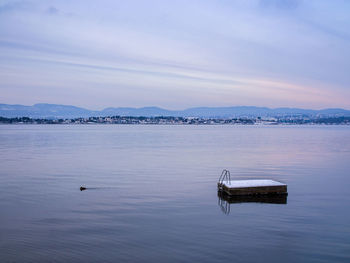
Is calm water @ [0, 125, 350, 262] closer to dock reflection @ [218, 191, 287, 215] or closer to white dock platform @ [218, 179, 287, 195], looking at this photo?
dock reflection @ [218, 191, 287, 215]

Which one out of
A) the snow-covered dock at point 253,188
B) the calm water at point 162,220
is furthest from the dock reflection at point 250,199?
the calm water at point 162,220

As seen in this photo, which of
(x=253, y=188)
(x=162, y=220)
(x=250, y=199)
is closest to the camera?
(x=162, y=220)

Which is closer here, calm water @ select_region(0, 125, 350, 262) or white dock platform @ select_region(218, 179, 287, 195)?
calm water @ select_region(0, 125, 350, 262)

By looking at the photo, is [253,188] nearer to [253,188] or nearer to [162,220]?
[253,188]

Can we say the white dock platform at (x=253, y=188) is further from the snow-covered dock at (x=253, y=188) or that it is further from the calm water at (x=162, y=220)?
the calm water at (x=162, y=220)

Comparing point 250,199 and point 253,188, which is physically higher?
point 253,188

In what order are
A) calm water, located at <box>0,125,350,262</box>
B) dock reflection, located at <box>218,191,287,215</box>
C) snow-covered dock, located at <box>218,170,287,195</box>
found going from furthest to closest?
snow-covered dock, located at <box>218,170,287,195</box>, dock reflection, located at <box>218,191,287,215</box>, calm water, located at <box>0,125,350,262</box>

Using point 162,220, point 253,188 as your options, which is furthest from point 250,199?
point 162,220

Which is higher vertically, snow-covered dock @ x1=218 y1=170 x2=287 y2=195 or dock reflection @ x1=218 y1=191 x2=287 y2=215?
snow-covered dock @ x1=218 y1=170 x2=287 y2=195

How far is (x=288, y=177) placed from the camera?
30.6 metres

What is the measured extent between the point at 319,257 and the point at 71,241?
9.28 m

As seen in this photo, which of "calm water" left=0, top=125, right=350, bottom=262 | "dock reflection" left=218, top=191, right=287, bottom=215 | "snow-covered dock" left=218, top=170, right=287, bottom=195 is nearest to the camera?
"calm water" left=0, top=125, right=350, bottom=262

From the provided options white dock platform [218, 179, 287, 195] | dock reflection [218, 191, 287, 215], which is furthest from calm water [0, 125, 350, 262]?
white dock platform [218, 179, 287, 195]

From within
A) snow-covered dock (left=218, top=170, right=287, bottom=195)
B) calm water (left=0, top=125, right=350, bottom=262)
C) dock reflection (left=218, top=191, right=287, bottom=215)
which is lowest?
calm water (left=0, top=125, right=350, bottom=262)
